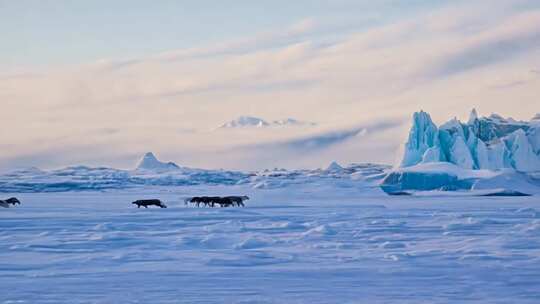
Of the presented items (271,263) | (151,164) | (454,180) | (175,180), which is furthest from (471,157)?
(151,164)

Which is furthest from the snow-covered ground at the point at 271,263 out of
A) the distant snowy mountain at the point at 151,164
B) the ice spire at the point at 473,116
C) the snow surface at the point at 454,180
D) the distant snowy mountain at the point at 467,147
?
the distant snowy mountain at the point at 151,164

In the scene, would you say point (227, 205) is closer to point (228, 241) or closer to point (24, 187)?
point (228, 241)

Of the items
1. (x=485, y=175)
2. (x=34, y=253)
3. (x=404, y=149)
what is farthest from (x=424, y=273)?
(x=404, y=149)

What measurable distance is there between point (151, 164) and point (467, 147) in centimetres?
8009

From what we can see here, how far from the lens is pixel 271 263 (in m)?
8.55

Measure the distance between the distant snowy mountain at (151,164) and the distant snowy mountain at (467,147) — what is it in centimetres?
7568

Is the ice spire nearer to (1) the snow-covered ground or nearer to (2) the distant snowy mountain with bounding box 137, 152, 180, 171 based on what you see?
(1) the snow-covered ground

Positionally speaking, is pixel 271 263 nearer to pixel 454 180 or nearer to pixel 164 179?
pixel 454 180

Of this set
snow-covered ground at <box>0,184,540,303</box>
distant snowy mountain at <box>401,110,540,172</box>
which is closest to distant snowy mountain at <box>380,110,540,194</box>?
distant snowy mountain at <box>401,110,540,172</box>

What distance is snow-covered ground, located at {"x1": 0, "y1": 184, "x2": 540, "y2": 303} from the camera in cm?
641

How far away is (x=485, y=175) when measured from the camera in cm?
3575

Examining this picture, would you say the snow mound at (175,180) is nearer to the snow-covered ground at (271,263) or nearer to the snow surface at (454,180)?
the snow surface at (454,180)

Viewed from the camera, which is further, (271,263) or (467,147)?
(467,147)

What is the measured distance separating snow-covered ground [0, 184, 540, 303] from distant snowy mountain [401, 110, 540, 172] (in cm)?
2665
